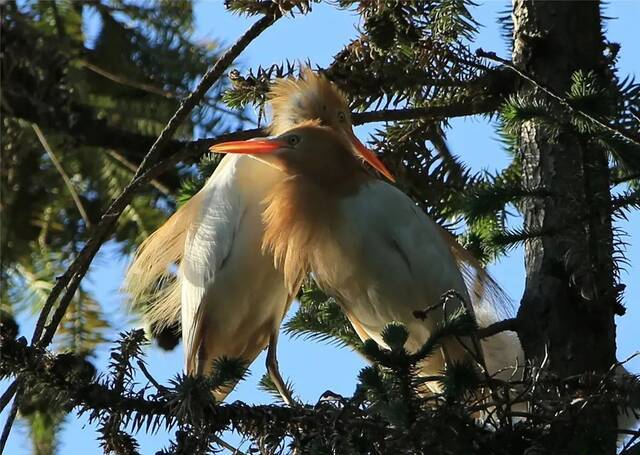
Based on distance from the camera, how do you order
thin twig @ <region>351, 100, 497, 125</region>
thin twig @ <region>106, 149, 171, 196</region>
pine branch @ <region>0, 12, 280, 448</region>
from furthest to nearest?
1. thin twig @ <region>106, 149, 171, 196</region>
2. thin twig @ <region>351, 100, 497, 125</region>
3. pine branch @ <region>0, 12, 280, 448</region>

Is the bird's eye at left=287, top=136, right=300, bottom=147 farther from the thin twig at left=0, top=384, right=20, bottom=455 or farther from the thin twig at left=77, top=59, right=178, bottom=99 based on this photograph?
the thin twig at left=0, top=384, right=20, bottom=455

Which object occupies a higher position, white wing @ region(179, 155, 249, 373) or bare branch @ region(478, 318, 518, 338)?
white wing @ region(179, 155, 249, 373)

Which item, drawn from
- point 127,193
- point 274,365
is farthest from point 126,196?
point 274,365

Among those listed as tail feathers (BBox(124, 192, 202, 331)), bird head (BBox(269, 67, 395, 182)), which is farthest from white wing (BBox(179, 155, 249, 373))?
bird head (BBox(269, 67, 395, 182))

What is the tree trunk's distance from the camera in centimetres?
212

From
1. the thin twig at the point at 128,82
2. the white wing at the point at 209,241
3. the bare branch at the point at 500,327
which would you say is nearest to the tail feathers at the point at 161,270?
the white wing at the point at 209,241

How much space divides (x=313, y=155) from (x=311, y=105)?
27 centimetres

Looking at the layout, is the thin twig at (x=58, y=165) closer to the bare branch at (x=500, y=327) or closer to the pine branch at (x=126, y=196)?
the pine branch at (x=126, y=196)

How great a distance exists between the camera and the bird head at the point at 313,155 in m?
2.88

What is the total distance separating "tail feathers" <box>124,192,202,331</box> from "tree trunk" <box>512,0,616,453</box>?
98cm

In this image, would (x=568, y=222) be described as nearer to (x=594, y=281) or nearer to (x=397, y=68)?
(x=594, y=281)

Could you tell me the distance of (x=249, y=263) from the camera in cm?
307

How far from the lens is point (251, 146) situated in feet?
9.23

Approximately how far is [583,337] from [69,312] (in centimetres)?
144
